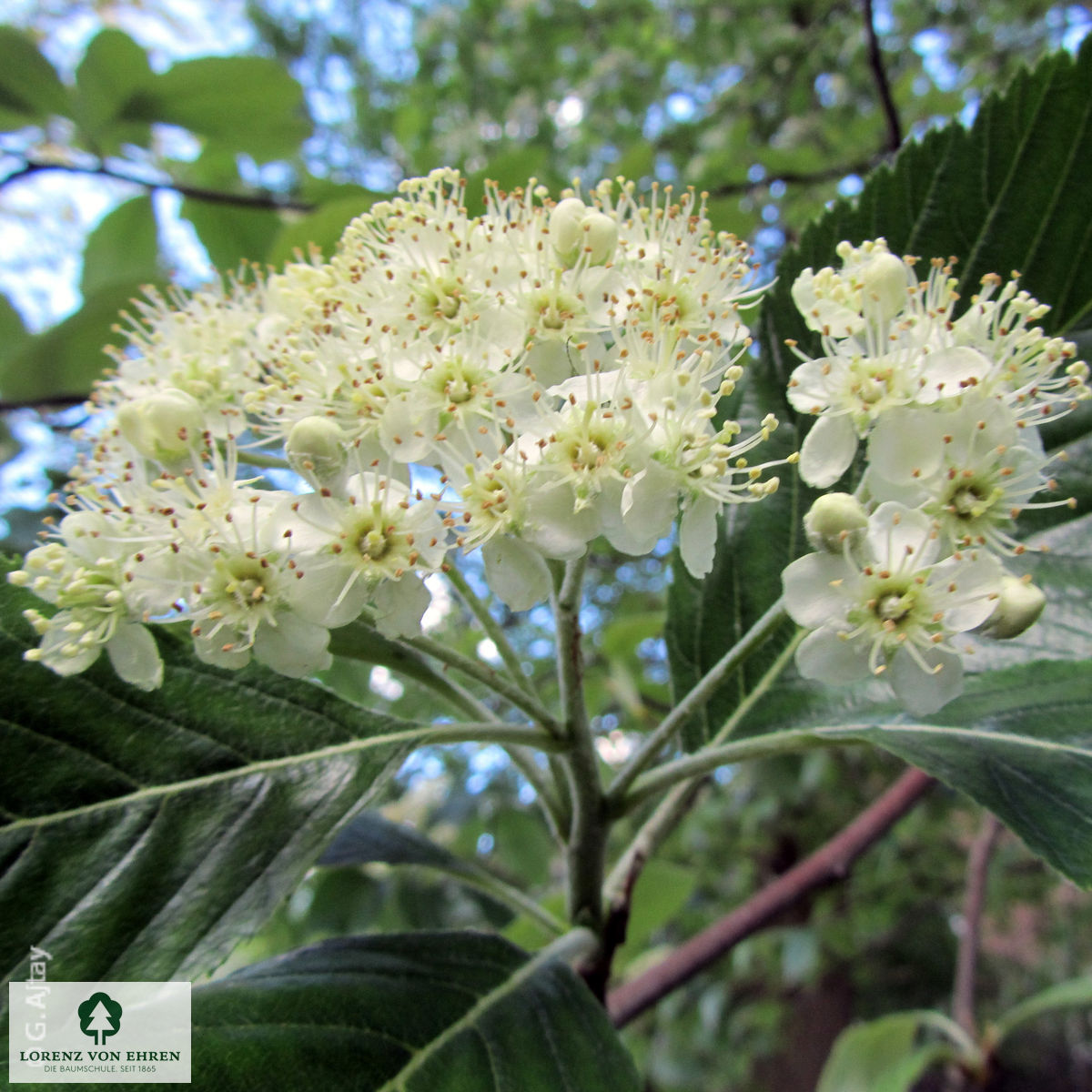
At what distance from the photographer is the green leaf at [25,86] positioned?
1557mm

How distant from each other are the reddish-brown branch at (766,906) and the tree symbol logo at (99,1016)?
2.28ft

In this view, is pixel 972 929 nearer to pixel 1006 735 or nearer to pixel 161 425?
pixel 1006 735

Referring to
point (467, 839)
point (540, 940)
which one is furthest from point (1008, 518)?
point (467, 839)

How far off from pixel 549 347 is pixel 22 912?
609 mm

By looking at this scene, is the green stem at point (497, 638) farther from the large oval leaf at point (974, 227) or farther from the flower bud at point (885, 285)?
the flower bud at point (885, 285)

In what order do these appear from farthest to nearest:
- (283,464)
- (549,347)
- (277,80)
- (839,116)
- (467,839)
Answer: (839,116), (467,839), (277,80), (283,464), (549,347)

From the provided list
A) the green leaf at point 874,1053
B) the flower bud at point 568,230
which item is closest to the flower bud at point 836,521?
the flower bud at point 568,230

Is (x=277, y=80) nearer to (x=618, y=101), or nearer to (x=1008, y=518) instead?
(x=1008, y=518)

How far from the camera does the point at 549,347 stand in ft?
2.53

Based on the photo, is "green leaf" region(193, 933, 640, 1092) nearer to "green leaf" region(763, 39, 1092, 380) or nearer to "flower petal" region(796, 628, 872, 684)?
"flower petal" region(796, 628, 872, 684)

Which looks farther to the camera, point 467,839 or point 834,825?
point 834,825

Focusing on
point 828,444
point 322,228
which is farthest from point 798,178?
point 828,444

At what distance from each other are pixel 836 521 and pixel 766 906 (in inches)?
37.5

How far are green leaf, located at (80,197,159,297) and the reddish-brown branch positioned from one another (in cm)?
159
